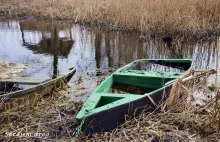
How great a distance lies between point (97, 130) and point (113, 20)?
672 cm

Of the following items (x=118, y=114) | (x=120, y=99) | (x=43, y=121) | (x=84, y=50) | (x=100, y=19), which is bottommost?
(x=43, y=121)

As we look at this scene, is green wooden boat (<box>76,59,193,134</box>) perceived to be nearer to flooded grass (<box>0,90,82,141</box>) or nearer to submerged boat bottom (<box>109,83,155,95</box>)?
submerged boat bottom (<box>109,83,155,95</box>)

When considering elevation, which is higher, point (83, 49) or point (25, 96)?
point (83, 49)

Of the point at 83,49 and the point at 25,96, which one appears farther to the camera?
the point at 83,49

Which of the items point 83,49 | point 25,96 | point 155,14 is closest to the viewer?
point 25,96

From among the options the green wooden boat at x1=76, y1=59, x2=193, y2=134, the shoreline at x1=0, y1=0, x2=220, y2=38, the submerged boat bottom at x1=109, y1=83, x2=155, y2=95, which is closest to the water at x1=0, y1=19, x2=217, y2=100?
the shoreline at x1=0, y1=0, x2=220, y2=38

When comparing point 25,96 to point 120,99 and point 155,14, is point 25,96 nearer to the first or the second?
point 120,99

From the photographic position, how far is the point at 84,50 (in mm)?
6469

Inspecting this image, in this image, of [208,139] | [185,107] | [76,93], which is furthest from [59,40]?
[208,139]

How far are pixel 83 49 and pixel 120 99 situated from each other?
4113 mm

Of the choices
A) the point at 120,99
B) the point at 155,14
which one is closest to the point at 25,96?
the point at 120,99

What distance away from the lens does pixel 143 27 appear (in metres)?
7.56

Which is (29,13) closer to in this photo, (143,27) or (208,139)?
(143,27)

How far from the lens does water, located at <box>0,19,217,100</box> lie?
4988 mm
